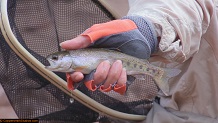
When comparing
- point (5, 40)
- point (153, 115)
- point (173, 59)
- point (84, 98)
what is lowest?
point (153, 115)

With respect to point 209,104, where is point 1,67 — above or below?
above

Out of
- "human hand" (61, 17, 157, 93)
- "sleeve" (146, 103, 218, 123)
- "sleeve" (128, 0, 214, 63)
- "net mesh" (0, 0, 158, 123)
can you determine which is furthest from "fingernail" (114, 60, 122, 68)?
"sleeve" (146, 103, 218, 123)

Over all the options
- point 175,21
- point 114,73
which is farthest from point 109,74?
point 175,21

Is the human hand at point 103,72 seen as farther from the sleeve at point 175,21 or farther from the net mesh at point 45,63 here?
the net mesh at point 45,63

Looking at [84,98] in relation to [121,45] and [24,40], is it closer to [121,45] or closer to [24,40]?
[24,40]

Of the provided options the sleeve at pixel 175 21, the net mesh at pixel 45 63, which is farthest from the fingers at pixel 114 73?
the net mesh at pixel 45 63

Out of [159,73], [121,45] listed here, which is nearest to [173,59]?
[159,73]

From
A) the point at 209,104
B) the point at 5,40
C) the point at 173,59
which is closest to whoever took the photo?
the point at 173,59
